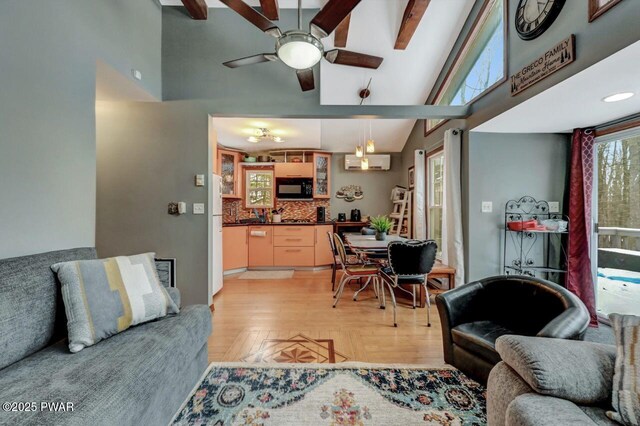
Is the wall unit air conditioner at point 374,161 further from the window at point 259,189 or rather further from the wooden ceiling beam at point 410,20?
the wooden ceiling beam at point 410,20

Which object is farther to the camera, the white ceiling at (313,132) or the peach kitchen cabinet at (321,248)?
the peach kitchen cabinet at (321,248)

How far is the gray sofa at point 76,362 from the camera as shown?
89 cm

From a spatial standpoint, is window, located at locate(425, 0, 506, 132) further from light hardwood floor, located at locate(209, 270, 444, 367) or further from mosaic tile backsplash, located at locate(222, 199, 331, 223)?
mosaic tile backsplash, located at locate(222, 199, 331, 223)

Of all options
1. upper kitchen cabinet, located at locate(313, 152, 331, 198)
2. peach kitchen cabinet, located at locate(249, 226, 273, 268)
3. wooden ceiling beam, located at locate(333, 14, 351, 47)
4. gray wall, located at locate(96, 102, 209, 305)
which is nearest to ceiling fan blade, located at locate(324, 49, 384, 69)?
wooden ceiling beam, located at locate(333, 14, 351, 47)

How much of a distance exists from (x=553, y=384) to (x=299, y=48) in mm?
2274

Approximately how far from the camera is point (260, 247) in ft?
16.0

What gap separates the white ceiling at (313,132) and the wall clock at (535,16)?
2.47 metres

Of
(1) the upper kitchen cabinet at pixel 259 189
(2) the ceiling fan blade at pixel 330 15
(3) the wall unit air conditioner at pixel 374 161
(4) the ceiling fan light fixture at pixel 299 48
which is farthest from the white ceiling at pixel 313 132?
(2) the ceiling fan blade at pixel 330 15

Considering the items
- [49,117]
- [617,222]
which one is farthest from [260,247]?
[617,222]

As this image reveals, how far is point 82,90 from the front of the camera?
6.20 feet

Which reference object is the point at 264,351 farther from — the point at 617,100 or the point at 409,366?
the point at 617,100

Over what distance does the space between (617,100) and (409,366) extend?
8.47 ft

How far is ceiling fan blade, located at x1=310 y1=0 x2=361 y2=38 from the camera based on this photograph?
168cm

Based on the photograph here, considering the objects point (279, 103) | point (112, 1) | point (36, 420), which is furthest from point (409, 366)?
point (112, 1)
